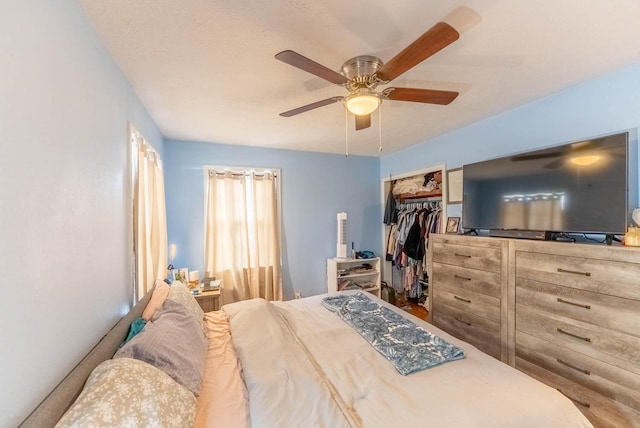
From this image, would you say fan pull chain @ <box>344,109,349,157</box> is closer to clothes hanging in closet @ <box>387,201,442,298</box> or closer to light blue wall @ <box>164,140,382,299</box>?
light blue wall @ <box>164,140,382,299</box>

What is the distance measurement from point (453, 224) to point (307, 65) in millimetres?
2453

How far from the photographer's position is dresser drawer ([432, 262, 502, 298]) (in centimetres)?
201

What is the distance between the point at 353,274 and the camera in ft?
12.2

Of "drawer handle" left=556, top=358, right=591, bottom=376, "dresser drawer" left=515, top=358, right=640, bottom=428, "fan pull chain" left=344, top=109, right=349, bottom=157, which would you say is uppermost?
"fan pull chain" left=344, top=109, right=349, bottom=157

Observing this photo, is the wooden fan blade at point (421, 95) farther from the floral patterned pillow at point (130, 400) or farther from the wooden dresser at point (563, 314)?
the floral patterned pillow at point (130, 400)

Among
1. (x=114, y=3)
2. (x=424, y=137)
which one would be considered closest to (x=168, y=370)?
(x=114, y=3)

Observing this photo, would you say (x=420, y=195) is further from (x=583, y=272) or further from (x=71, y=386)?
(x=71, y=386)

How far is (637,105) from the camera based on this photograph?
63.7 inches

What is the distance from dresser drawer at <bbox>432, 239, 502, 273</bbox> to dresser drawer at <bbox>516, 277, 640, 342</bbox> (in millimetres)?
216

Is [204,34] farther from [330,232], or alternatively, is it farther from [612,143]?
[330,232]

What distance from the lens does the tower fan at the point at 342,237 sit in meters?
3.66

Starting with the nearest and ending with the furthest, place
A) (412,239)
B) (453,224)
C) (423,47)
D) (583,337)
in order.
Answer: (423,47) < (583,337) < (453,224) < (412,239)

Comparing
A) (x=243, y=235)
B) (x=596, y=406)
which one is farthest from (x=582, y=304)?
(x=243, y=235)

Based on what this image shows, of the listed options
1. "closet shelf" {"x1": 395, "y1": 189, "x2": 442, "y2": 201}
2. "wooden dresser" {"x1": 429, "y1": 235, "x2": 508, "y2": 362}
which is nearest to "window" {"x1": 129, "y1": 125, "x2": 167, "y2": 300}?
"wooden dresser" {"x1": 429, "y1": 235, "x2": 508, "y2": 362}
